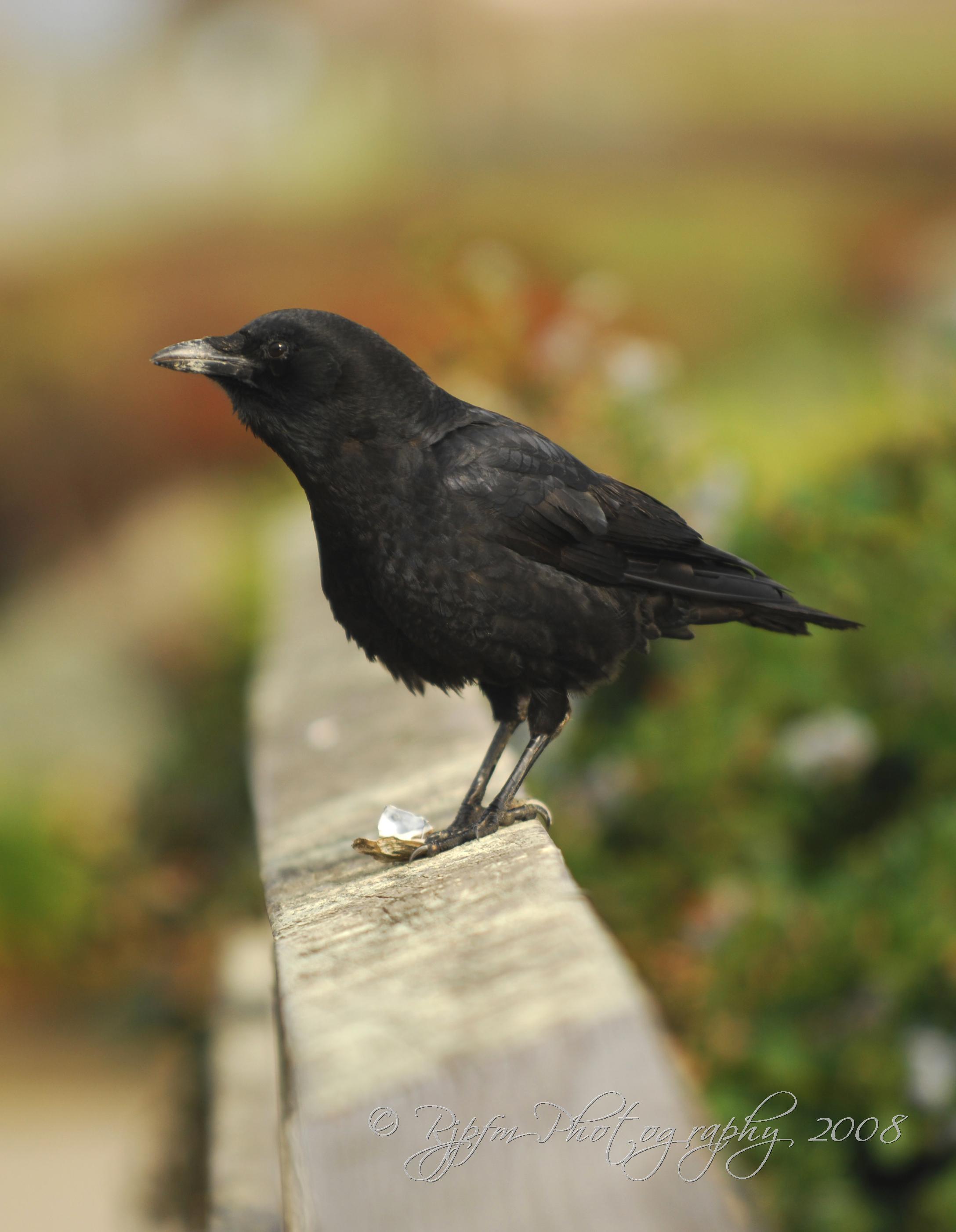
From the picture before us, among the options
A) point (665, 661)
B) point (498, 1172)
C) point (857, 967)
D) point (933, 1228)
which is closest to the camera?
point (498, 1172)

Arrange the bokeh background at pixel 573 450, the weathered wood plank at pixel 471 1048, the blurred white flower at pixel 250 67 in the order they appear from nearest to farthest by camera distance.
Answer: the weathered wood plank at pixel 471 1048, the bokeh background at pixel 573 450, the blurred white flower at pixel 250 67

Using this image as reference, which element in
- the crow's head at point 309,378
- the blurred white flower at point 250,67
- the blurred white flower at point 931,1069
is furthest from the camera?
the blurred white flower at point 250,67

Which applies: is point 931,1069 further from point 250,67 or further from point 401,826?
point 250,67

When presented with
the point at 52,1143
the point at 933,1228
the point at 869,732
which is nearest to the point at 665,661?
the point at 869,732

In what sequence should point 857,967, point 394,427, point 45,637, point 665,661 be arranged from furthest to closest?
point 45,637
point 665,661
point 857,967
point 394,427

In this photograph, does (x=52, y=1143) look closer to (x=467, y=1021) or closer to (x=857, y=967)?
(x=857, y=967)

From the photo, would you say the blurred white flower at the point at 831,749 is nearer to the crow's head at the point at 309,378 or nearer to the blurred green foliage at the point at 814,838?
the blurred green foliage at the point at 814,838

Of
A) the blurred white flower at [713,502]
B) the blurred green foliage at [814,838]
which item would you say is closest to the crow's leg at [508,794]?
the blurred green foliage at [814,838]
